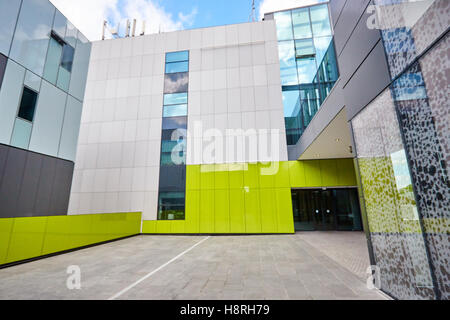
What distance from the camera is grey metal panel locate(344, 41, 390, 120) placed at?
348cm

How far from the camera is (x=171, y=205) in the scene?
484 inches

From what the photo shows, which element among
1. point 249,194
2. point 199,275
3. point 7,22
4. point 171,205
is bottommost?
point 199,275

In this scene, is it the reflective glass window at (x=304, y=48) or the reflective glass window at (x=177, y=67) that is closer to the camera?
the reflective glass window at (x=304, y=48)

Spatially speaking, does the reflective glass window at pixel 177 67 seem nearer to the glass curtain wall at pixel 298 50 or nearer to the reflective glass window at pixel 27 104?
the glass curtain wall at pixel 298 50

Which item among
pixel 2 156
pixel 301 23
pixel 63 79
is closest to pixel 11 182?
pixel 2 156

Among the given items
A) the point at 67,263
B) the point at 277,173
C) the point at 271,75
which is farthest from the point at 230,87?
the point at 67,263

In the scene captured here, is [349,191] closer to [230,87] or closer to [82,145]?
[230,87]

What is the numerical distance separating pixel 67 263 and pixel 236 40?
15.4 metres

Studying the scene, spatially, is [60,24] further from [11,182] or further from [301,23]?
[301,23]

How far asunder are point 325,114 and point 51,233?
10.7 metres

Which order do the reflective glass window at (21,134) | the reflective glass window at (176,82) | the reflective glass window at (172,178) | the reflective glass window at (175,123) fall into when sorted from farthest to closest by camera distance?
the reflective glass window at (176,82) < the reflective glass window at (175,123) < the reflective glass window at (172,178) < the reflective glass window at (21,134)

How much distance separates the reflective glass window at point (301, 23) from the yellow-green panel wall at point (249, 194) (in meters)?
9.68

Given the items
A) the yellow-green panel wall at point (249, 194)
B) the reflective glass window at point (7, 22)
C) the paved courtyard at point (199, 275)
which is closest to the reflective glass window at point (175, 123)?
the yellow-green panel wall at point (249, 194)

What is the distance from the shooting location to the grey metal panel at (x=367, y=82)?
3477mm
